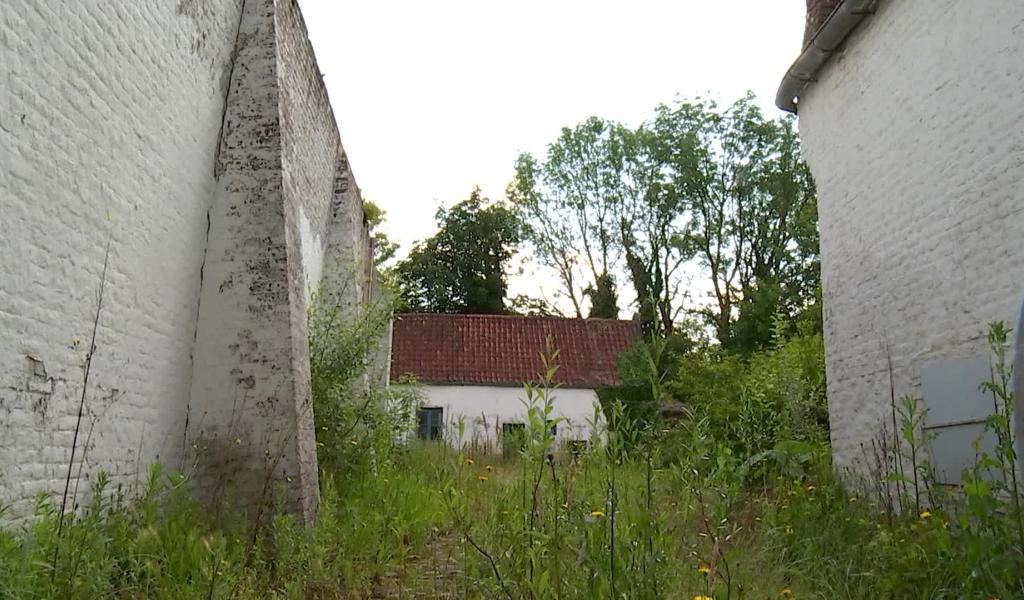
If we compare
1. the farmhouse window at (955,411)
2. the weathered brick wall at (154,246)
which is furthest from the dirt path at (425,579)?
the farmhouse window at (955,411)

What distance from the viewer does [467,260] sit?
113 ft

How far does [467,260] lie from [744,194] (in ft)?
38.8

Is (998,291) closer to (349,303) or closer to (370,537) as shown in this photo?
(370,537)

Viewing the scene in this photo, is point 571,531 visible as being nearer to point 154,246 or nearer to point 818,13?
point 154,246

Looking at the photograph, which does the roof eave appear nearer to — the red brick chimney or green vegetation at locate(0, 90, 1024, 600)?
the red brick chimney

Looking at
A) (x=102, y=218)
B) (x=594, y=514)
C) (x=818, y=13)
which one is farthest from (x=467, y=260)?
(x=594, y=514)

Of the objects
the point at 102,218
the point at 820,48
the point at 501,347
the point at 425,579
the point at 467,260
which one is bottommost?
the point at 425,579

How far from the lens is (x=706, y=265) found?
31906 millimetres

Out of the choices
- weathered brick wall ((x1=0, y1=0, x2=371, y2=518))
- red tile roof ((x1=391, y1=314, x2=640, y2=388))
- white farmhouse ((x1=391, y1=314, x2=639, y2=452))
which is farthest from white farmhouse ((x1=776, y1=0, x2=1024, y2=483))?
red tile roof ((x1=391, y1=314, x2=640, y2=388))

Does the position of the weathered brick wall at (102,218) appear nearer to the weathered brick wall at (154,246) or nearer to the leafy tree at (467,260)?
the weathered brick wall at (154,246)

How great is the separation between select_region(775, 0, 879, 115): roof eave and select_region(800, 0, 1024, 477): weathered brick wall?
0.42ft

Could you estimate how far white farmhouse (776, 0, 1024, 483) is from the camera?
629 centimetres

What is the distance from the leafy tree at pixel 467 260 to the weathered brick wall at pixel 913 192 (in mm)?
24183

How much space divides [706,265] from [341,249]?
22.0m
